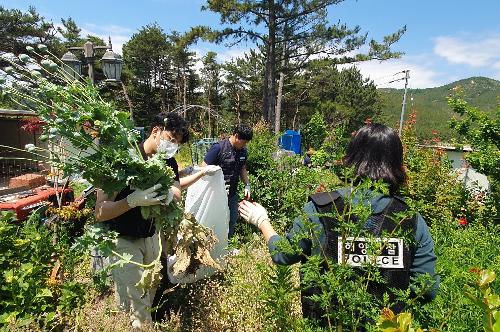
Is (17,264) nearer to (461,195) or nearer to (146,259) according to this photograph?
(146,259)

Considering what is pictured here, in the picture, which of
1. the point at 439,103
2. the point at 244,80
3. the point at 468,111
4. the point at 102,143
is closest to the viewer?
the point at 102,143

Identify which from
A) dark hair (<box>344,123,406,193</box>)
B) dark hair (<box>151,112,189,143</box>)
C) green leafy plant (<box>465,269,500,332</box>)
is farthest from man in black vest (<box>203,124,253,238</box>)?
green leafy plant (<box>465,269,500,332</box>)

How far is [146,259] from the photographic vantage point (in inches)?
91.0

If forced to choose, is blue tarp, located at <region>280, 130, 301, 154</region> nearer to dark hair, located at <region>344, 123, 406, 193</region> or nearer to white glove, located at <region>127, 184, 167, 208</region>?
white glove, located at <region>127, 184, 167, 208</region>

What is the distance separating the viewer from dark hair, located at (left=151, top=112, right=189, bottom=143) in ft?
8.31

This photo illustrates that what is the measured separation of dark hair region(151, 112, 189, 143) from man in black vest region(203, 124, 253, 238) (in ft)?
5.10

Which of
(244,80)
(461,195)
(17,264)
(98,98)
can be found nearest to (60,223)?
(17,264)

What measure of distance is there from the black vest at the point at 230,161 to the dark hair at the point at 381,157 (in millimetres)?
2968

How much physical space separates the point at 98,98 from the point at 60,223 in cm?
271

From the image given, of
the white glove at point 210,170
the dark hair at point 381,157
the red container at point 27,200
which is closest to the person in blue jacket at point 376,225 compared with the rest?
the dark hair at point 381,157

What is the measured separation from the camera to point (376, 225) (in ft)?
4.29

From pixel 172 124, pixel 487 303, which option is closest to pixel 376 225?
pixel 487 303

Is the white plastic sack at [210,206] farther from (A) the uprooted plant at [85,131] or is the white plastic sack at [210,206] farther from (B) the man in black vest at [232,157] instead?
(A) the uprooted plant at [85,131]

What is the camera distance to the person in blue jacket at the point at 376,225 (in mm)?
1300
